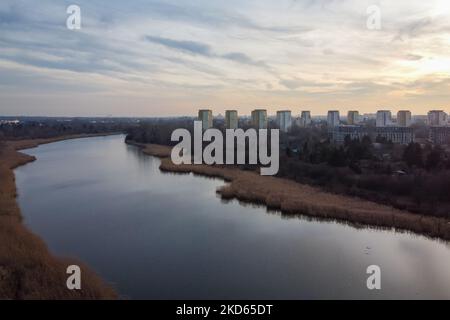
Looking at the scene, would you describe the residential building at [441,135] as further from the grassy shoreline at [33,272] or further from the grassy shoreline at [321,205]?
the grassy shoreline at [33,272]

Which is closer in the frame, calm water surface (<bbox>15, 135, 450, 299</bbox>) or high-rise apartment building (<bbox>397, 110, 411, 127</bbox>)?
calm water surface (<bbox>15, 135, 450, 299</bbox>)

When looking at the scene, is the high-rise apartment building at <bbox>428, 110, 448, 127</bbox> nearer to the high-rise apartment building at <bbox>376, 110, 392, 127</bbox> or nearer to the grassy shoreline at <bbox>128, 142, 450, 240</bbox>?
the high-rise apartment building at <bbox>376, 110, 392, 127</bbox>

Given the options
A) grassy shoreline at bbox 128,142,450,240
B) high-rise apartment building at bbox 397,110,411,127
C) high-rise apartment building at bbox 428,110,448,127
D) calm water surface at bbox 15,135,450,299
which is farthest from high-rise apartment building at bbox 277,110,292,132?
calm water surface at bbox 15,135,450,299

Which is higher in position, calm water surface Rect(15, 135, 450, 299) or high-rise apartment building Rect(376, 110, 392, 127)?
high-rise apartment building Rect(376, 110, 392, 127)

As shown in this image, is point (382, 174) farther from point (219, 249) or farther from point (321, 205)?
point (219, 249)

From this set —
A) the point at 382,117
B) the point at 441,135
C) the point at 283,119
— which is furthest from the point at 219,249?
the point at 382,117
